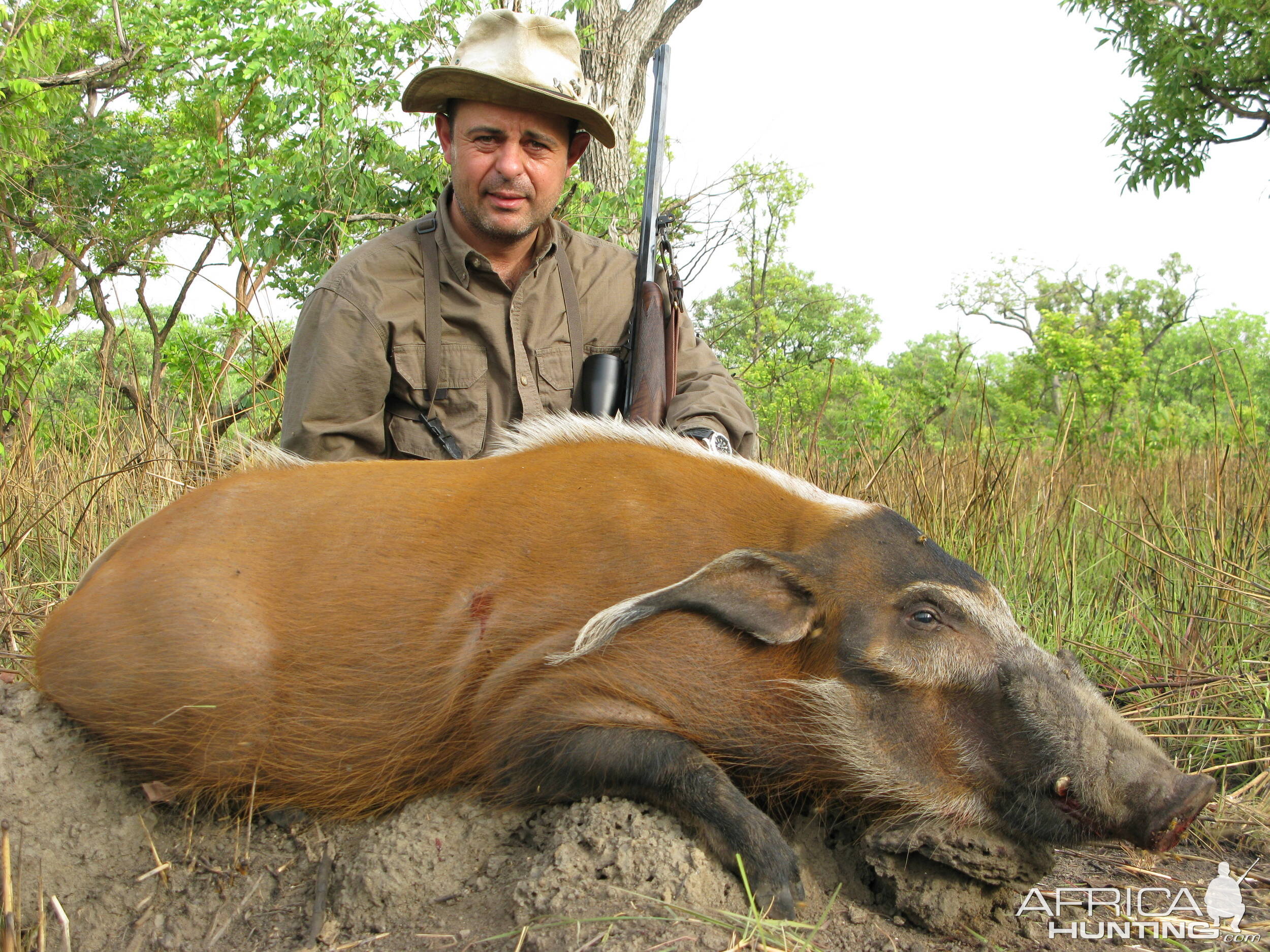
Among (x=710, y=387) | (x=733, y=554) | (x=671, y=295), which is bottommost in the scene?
(x=733, y=554)

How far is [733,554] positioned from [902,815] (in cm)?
67

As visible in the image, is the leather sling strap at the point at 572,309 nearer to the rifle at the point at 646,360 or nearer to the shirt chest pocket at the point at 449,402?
the rifle at the point at 646,360

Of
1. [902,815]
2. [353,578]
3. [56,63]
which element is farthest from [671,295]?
[56,63]

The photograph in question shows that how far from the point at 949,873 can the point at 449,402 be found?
8.15 ft

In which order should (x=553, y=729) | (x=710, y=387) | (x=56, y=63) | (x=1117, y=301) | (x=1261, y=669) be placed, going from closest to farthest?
(x=553, y=729) → (x=1261, y=669) → (x=710, y=387) → (x=56, y=63) → (x=1117, y=301)

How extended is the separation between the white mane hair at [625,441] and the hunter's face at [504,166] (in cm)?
133

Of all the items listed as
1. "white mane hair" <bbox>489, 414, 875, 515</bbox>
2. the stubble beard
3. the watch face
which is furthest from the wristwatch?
the stubble beard

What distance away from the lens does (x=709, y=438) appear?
3.23 metres

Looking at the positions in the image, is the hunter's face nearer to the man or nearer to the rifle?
the man

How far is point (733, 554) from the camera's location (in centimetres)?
211

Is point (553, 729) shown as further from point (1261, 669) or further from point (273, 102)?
point (273, 102)

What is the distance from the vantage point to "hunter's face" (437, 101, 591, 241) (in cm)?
366

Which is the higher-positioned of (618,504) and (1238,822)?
(618,504)

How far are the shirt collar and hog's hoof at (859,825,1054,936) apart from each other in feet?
8.49
